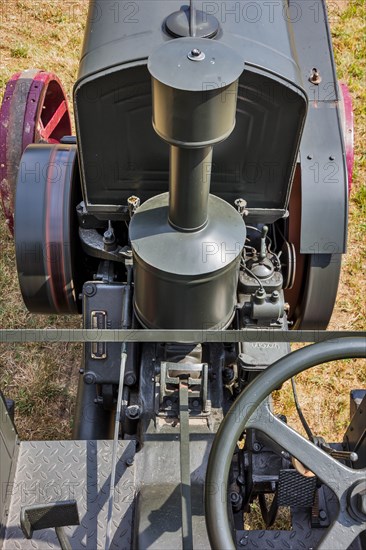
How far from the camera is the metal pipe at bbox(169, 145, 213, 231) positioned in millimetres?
2062

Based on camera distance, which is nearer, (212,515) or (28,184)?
(212,515)

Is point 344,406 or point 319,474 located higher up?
point 319,474

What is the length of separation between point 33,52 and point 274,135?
3.44 meters

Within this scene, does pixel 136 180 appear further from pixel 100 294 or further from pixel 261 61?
pixel 261 61

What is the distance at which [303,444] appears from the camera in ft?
5.97

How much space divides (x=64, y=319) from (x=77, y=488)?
74.6 inches

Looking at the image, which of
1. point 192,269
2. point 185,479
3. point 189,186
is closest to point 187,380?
point 192,269

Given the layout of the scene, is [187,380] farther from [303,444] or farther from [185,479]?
[303,444]

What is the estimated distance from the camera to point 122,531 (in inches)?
86.7

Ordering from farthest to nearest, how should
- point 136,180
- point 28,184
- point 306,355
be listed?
point 28,184, point 136,180, point 306,355

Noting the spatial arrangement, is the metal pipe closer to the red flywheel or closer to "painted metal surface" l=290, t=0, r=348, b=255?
"painted metal surface" l=290, t=0, r=348, b=255

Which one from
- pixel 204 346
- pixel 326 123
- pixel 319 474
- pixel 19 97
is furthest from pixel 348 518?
pixel 19 97

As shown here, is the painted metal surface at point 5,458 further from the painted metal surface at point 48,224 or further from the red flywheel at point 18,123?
the red flywheel at point 18,123

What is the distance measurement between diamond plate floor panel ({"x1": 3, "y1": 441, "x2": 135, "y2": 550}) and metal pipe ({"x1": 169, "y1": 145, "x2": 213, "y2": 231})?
791mm
